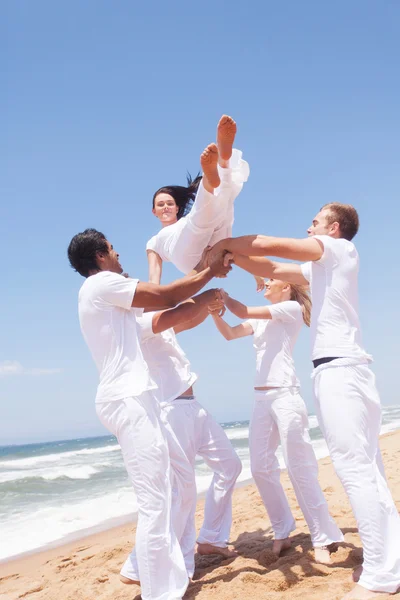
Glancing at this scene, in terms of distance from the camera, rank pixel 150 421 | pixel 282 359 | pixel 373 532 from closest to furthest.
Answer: pixel 373 532 → pixel 150 421 → pixel 282 359

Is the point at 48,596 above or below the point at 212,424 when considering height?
below

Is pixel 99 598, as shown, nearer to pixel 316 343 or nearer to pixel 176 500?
pixel 176 500

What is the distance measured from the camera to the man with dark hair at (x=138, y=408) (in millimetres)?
3562

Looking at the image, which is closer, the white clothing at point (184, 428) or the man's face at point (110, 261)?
the man's face at point (110, 261)

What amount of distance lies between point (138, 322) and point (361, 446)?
1845mm

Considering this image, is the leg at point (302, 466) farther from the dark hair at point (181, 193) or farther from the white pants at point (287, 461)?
the dark hair at point (181, 193)

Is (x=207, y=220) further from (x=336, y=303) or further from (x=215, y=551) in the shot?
(x=215, y=551)

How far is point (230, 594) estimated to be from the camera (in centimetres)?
391

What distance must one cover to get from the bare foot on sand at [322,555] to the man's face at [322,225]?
8.43 ft

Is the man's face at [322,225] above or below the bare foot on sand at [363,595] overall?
above

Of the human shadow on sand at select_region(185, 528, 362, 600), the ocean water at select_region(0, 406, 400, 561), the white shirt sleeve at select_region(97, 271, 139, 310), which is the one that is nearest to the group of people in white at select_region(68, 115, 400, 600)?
the white shirt sleeve at select_region(97, 271, 139, 310)

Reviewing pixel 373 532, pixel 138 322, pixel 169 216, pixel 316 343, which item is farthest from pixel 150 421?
pixel 169 216

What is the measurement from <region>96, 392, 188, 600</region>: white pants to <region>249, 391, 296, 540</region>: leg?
59.5 inches

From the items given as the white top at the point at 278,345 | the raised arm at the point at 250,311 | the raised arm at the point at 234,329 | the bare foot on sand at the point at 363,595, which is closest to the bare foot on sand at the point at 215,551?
the white top at the point at 278,345
